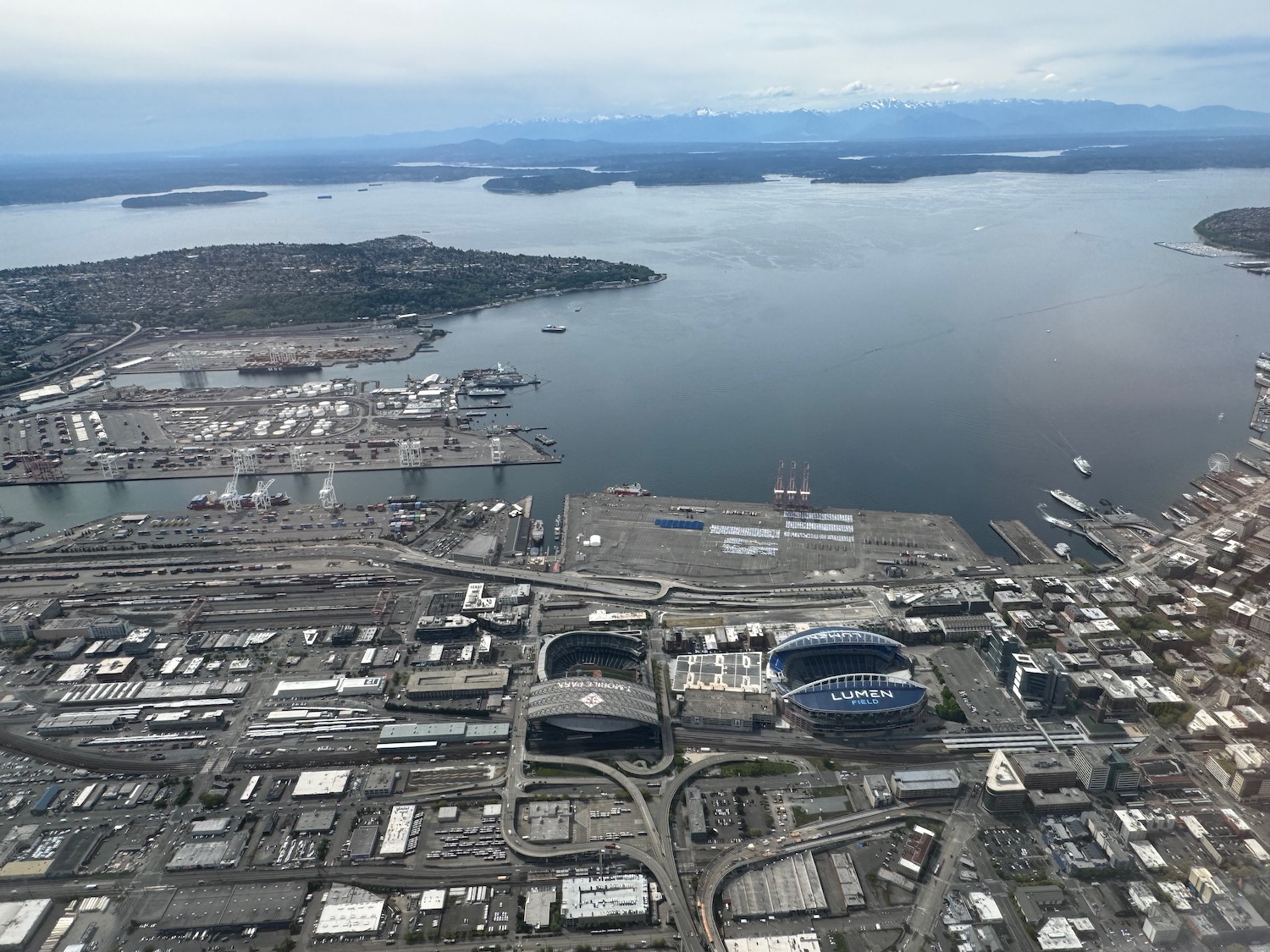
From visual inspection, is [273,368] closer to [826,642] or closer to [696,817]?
[826,642]

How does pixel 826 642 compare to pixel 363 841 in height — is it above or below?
above

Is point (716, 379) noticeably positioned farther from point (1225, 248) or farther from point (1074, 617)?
point (1225, 248)

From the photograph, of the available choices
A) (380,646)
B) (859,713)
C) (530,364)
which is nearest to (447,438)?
(530,364)

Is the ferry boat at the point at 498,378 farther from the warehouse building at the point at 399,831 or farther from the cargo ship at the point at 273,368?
the warehouse building at the point at 399,831

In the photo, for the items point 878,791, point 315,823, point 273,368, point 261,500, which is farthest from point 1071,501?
point 273,368

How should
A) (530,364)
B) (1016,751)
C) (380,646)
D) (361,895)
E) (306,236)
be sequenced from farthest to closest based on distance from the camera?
(306,236), (530,364), (380,646), (1016,751), (361,895)

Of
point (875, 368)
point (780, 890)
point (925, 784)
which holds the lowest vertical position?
point (875, 368)

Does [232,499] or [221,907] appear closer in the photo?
[221,907]
